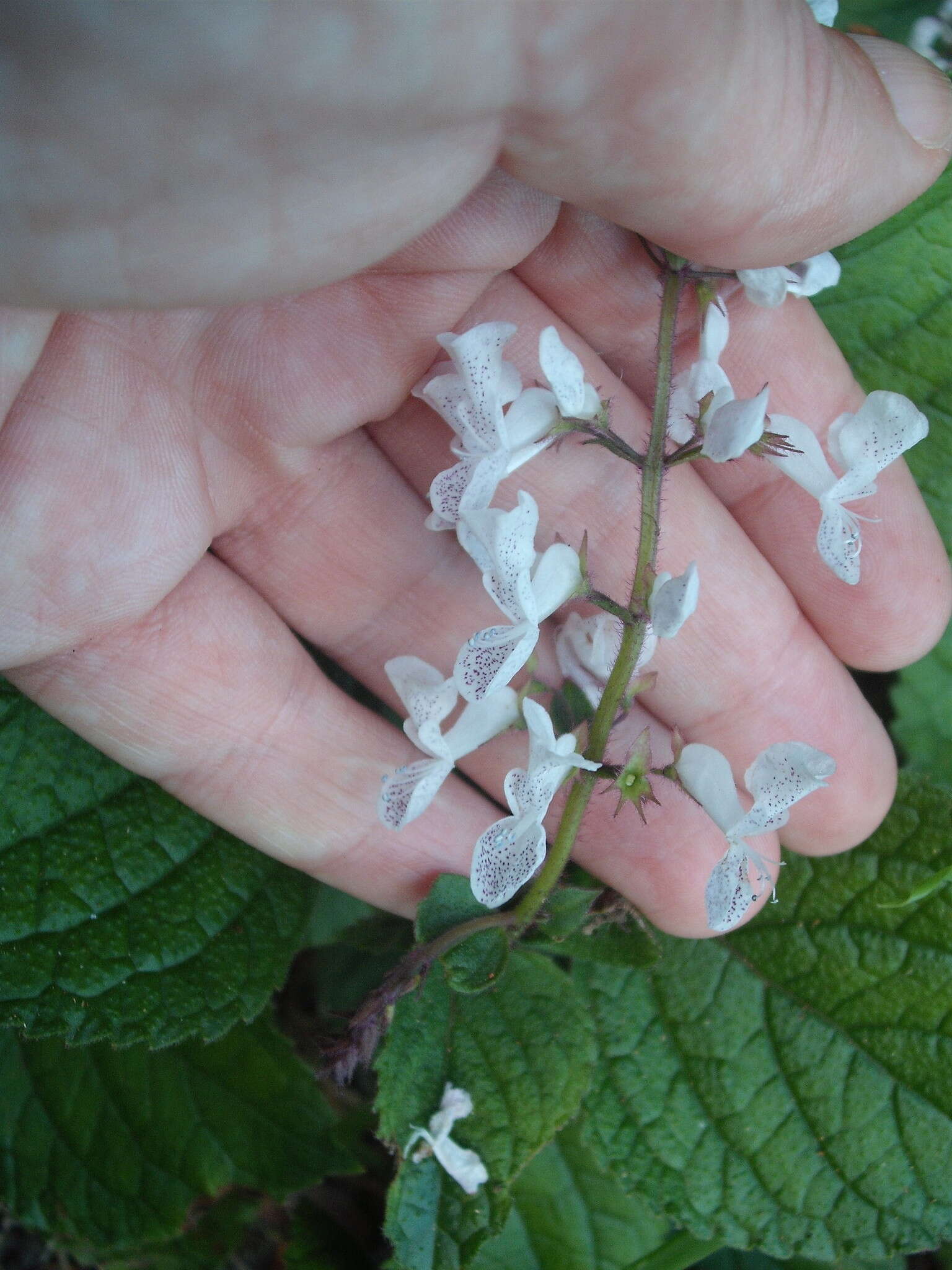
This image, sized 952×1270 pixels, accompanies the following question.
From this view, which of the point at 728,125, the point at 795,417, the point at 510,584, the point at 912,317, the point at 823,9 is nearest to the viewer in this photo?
the point at 728,125

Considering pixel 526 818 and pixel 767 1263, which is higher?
pixel 526 818

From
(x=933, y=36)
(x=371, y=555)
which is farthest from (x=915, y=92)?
(x=371, y=555)

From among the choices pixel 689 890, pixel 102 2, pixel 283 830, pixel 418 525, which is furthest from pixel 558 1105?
pixel 102 2

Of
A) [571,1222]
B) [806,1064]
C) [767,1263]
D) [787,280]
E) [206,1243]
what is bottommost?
[206,1243]

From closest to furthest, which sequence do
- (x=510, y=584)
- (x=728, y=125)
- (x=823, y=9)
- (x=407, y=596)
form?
(x=728, y=125) < (x=510, y=584) < (x=823, y=9) < (x=407, y=596)

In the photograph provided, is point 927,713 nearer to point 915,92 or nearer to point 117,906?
point 915,92

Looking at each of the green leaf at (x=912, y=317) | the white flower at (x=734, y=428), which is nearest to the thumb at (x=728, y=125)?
the white flower at (x=734, y=428)

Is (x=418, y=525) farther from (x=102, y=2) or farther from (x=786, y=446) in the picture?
(x=102, y=2)
